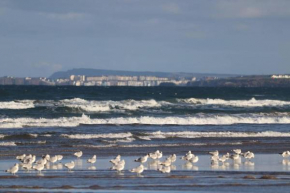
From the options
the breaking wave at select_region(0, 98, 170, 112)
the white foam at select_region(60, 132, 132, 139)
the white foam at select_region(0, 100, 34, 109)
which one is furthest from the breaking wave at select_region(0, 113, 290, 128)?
the white foam at select_region(0, 100, 34, 109)

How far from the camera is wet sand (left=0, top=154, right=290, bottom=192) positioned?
51.3 feet

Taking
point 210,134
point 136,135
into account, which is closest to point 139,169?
point 136,135

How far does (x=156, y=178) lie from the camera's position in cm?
1750

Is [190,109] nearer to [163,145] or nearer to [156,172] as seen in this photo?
[163,145]

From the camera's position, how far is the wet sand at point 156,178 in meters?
→ 15.6

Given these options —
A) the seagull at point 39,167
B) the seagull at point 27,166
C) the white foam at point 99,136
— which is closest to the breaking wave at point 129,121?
the white foam at point 99,136

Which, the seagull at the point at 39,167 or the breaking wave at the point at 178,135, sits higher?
the breaking wave at the point at 178,135

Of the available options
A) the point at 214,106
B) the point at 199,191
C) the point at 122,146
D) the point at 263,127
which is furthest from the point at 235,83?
the point at 199,191

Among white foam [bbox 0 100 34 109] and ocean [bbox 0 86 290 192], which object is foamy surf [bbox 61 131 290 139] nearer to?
ocean [bbox 0 86 290 192]

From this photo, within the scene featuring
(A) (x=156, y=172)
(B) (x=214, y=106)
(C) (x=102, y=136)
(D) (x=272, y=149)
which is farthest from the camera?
(B) (x=214, y=106)

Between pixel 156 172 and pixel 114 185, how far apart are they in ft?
9.93

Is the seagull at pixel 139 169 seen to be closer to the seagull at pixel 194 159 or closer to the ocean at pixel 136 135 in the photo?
the ocean at pixel 136 135

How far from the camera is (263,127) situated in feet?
122

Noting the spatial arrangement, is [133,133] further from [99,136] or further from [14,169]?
[14,169]
